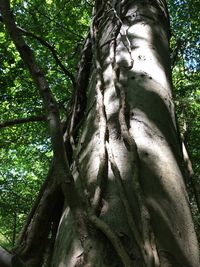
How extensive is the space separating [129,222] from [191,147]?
6.18 metres

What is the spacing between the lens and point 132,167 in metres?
1.12

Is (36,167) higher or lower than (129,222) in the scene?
higher

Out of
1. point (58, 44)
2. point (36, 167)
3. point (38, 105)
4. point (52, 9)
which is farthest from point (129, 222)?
point (36, 167)

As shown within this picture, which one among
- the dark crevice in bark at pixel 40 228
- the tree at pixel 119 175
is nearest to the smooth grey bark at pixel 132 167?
the tree at pixel 119 175

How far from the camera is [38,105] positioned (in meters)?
5.64

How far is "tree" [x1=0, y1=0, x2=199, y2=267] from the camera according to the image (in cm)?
94

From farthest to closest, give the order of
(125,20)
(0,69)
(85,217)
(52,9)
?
(52,9), (0,69), (125,20), (85,217)

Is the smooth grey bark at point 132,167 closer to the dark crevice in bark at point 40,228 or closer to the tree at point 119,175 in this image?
the tree at point 119,175

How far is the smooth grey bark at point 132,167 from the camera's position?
0.94 m

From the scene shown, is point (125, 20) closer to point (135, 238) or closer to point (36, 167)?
point (135, 238)

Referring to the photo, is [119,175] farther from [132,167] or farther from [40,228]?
[40,228]

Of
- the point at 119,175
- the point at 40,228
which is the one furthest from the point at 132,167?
the point at 40,228

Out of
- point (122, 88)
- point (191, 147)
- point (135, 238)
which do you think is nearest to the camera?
point (135, 238)

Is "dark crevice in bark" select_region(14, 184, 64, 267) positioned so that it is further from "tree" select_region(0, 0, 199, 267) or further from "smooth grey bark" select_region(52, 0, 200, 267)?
"smooth grey bark" select_region(52, 0, 200, 267)
